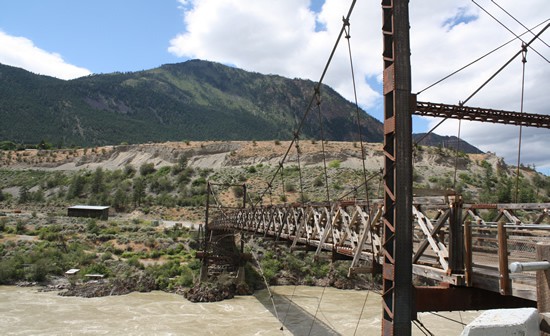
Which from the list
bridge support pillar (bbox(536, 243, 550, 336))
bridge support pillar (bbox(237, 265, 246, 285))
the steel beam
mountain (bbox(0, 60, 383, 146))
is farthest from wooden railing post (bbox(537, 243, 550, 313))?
mountain (bbox(0, 60, 383, 146))

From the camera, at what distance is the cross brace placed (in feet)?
23.4

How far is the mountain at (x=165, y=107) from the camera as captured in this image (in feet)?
311

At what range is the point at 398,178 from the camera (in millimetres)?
4957

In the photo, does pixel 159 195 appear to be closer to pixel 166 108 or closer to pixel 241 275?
pixel 241 275

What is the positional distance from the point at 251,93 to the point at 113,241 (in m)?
143

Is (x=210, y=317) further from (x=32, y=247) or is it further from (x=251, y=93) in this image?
(x=251, y=93)

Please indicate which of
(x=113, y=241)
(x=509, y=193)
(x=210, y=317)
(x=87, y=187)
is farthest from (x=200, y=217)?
(x=509, y=193)

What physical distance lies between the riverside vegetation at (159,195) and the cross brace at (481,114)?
6.29 feet

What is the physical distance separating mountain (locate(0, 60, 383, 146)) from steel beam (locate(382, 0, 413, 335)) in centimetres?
5735

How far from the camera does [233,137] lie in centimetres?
11438

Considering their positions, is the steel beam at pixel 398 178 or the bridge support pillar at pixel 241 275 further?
the bridge support pillar at pixel 241 275

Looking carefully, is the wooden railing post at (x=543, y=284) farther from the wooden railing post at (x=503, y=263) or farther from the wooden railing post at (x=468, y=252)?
the wooden railing post at (x=468, y=252)

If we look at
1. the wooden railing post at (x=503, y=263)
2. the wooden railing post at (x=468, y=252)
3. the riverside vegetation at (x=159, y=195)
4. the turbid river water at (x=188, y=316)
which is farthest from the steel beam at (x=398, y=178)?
the turbid river water at (x=188, y=316)

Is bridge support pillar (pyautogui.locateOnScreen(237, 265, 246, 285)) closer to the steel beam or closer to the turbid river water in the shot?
the turbid river water
